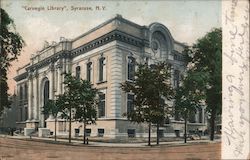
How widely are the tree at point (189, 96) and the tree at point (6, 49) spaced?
1.26m

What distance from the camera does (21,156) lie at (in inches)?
147

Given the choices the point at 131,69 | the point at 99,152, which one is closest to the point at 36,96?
the point at 99,152

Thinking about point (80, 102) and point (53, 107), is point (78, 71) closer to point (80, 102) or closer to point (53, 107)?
point (80, 102)

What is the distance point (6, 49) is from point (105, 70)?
2.62 feet

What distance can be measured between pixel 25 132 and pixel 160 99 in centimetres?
107

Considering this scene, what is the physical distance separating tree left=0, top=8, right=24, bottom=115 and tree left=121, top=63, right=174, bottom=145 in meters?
0.86

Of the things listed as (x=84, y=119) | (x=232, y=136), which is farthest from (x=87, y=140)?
(x=232, y=136)

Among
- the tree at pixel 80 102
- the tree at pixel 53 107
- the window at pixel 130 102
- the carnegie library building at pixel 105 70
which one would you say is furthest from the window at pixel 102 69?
the tree at pixel 53 107

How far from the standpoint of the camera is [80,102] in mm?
3721

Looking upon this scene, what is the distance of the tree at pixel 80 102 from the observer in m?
3.72

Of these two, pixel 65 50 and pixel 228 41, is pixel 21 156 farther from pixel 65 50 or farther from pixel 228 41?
pixel 228 41

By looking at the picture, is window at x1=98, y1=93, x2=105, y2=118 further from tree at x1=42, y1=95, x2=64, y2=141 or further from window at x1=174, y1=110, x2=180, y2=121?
window at x1=174, y1=110, x2=180, y2=121

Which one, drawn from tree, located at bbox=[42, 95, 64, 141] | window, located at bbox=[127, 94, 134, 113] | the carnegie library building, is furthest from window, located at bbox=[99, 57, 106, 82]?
A: tree, located at bbox=[42, 95, 64, 141]

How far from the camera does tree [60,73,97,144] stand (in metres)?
3.72
